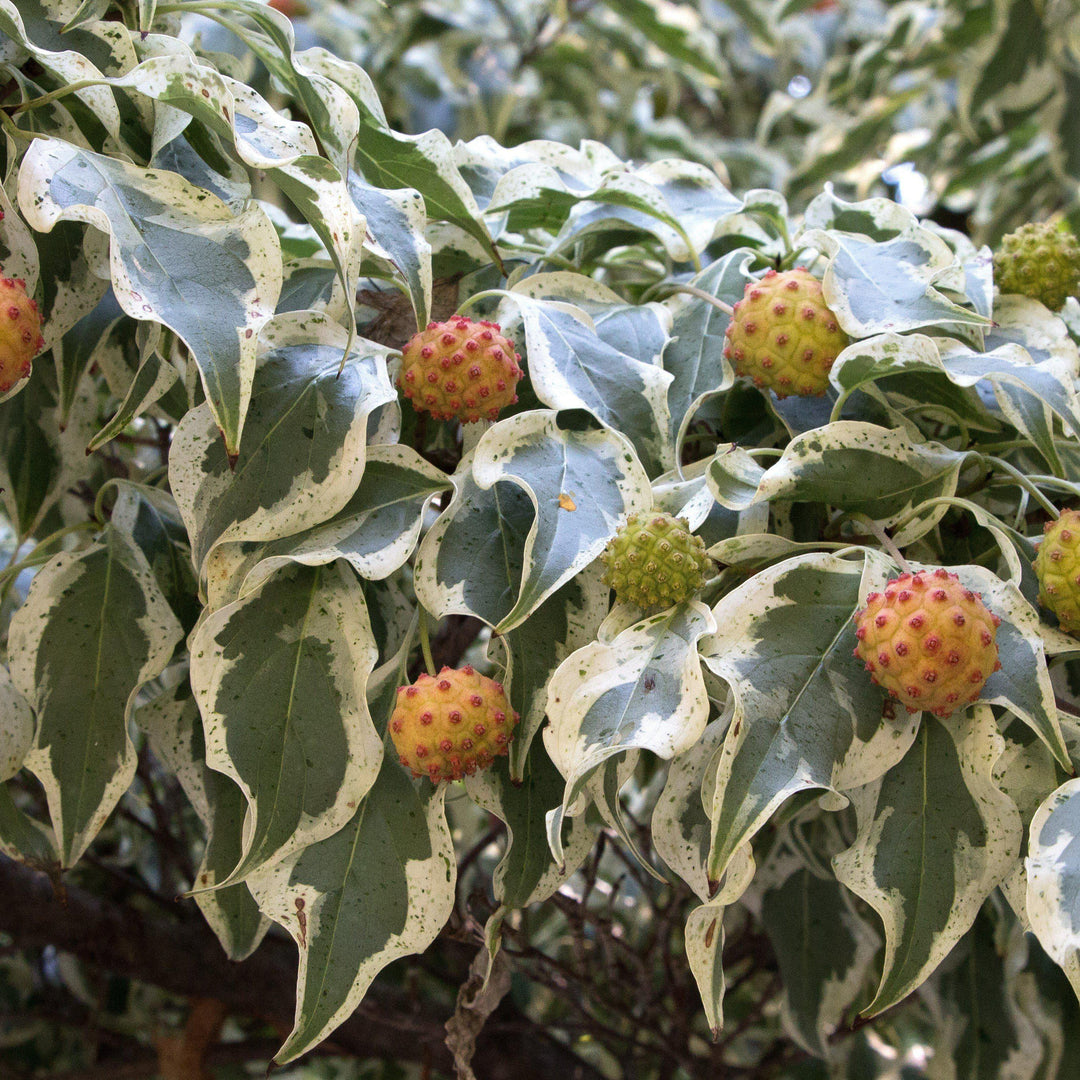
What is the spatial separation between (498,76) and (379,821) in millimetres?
1561

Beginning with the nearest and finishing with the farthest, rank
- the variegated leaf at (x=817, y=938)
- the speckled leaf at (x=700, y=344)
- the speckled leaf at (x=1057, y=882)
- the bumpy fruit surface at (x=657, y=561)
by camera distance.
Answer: the speckled leaf at (x=1057, y=882), the bumpy fruit surface at (x=657, y=561), the speckled leaf at (x=700, y=344), the variegated leaf at (x=817, y=938)

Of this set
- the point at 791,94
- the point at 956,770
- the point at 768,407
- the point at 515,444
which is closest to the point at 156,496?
the point at 515,444

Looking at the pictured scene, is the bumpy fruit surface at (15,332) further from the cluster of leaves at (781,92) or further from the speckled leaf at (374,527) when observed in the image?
the cluster of leaves at (781,92)

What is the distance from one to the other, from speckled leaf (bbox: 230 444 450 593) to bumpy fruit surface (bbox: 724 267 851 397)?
7.8 inches

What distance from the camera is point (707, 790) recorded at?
56 centimetres

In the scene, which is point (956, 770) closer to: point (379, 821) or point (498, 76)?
point (379, 821)

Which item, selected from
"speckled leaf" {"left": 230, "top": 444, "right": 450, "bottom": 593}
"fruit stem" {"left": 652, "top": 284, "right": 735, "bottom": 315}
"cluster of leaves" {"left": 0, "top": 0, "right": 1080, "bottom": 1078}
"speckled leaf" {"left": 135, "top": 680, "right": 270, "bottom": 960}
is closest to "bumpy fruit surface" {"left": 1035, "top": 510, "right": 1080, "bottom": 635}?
"cluster of leaves" {"left": 0, "top": 0, "right": 1080, "bottom": 1078}

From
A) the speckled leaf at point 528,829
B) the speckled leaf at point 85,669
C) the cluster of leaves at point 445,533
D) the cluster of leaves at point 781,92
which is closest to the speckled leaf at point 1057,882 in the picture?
the cluster of leaves at point 445,533

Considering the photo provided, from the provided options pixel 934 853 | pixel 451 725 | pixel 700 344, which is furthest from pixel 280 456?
pixel 934 853

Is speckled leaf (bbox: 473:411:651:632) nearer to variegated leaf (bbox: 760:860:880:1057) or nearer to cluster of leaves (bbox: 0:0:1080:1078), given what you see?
cluster of leaves (bbox: 0:0:1080:1078)

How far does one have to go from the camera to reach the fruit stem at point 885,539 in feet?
1.92

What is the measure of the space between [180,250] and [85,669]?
266 millimetres

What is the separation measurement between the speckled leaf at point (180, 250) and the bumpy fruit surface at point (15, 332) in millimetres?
47

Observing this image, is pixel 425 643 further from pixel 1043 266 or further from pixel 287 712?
pixel 1043 266
